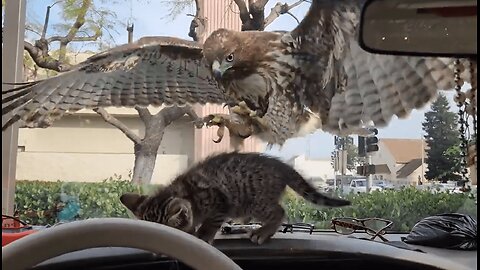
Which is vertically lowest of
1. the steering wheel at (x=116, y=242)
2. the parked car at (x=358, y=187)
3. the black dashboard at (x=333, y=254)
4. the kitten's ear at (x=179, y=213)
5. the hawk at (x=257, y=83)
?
the black dashboard at (x=333, y=254)

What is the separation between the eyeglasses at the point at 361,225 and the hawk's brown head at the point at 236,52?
0.49 meters

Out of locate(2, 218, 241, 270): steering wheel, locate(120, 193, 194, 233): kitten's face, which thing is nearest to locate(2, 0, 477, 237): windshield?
locate(120, 193, 194, 233): kitten's face

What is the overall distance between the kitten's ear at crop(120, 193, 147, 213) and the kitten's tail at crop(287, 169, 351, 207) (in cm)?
40

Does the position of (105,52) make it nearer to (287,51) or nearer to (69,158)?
(69,158)

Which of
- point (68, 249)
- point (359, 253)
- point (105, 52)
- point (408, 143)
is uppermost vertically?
point (105, 52)

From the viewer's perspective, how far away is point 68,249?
60cm

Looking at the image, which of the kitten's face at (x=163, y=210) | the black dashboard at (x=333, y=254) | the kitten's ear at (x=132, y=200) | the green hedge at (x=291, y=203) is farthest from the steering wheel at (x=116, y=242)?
the green hedge at (x=291, y=203)

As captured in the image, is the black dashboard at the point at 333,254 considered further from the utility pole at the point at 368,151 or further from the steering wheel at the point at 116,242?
the steering wheel at the point at 116,242

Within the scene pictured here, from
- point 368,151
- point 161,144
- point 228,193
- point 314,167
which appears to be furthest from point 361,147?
point 161,144

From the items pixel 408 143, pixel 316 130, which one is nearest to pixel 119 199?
pixel 316 130

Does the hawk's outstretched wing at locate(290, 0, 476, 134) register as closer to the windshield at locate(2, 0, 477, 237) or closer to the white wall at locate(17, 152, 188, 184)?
the windshield at locate(2, 0, 477, 237)

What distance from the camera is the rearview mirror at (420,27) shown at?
1.74 feet

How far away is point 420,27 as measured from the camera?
1.82ft

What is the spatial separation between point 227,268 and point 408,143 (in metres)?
1.33
